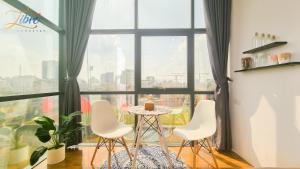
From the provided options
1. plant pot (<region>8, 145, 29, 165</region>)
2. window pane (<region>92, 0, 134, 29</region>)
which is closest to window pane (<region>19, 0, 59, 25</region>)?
window pane (<region>92, 0, 134, 29</region>)

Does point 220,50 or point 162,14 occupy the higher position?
point 162,14

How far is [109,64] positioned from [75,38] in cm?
74

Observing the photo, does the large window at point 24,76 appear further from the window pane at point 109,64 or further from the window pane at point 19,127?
the window pane at point 109,64

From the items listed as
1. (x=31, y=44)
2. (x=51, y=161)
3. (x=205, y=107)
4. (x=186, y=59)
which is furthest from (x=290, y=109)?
(x=31, y=44)

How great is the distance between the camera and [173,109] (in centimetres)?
343

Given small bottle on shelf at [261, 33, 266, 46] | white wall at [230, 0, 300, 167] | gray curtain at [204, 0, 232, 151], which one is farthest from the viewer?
gray curtain at [204, 0, 232, 151]

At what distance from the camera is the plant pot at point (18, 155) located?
2211mm

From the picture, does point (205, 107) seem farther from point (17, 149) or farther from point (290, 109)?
point (17, 149)

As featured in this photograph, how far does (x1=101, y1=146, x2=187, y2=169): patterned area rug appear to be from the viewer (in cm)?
256

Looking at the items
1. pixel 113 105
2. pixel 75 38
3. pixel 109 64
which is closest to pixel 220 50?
pixel 109 64

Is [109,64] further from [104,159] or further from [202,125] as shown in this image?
[202,125]

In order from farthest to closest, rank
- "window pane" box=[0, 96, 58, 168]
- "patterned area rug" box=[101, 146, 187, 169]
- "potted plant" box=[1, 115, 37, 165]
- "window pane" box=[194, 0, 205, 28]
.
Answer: "window pane" box=[194, 0, 205, 28], "patterned area rug" box=[101, 146, 187, 169], "potted plant" box=[1, 115, 37, 165], "window pane" box=[0, 96, 58, 168]

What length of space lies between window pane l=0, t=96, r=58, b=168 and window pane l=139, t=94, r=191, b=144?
1692 mm

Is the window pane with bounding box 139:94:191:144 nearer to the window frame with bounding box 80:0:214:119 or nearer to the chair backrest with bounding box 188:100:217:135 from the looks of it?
the window frame with bounding box 80:0:214:119
